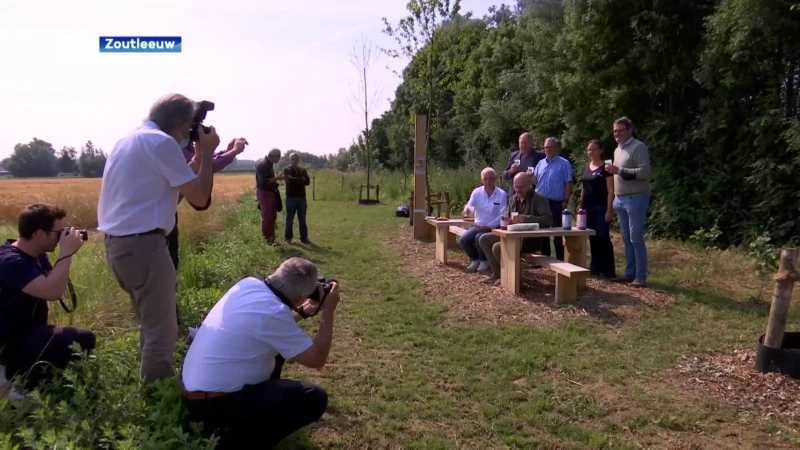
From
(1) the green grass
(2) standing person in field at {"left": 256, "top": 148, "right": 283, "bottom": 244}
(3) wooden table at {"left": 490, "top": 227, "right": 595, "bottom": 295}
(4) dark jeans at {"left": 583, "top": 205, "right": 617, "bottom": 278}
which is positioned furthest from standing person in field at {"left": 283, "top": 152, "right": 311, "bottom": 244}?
(4) dark jeans at {"left": 583, "top": 205, "right": 617, "bottom": 278}

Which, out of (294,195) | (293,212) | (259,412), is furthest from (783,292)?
(294,195)

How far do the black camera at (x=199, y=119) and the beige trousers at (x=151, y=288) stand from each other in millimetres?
571

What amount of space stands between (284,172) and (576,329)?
6.63 m

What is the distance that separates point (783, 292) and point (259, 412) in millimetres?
3502

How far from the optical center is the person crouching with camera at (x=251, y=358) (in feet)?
9.37

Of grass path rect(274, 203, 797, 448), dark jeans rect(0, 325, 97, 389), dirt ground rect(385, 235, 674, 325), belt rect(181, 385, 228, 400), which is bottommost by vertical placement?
grass path rect(274, 203, 797, 448)

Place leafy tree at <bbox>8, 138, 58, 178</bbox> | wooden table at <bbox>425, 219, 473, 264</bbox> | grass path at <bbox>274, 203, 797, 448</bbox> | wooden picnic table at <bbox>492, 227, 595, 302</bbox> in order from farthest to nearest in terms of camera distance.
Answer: leafy tree at <bbox>8, 138, 58, 178</bbox> → wooden table at <bbox>425, 219, 473, 264</bbox> → wooden picnic table at <bbox>492, 227, 595, 302</bbox> → grass path at <bbox>274, 203, 797, 448</bbox>

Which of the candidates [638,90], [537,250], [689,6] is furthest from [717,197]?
[537,250]

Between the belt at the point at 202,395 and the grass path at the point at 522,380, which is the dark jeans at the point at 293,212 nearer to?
the grass path at the point at 522,380

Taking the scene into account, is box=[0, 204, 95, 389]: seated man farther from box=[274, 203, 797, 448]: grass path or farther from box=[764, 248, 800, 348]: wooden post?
box=[764, 248, 800, 348]: wooden post

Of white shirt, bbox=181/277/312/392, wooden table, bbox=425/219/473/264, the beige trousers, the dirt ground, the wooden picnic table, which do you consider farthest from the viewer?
wooden table, bbox=425/219/473/264

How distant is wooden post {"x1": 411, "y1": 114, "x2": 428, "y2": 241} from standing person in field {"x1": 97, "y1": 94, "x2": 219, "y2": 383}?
7711mm

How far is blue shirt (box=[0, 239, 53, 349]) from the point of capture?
10.0 ft

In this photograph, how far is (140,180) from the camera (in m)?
3.10
